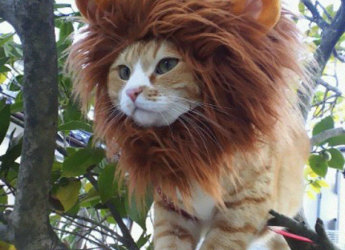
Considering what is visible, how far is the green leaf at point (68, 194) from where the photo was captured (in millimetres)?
695

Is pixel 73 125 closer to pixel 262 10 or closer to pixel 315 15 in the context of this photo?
pixel 262 10

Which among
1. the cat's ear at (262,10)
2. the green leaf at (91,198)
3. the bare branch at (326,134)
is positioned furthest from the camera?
the bare branch at (326,134)

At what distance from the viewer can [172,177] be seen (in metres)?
0.54

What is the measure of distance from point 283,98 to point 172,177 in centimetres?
15

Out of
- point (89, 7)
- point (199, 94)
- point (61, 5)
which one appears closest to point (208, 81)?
point (199, 94)

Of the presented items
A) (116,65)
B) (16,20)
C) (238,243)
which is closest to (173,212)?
(238,243)

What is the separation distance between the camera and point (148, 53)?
0.52 m

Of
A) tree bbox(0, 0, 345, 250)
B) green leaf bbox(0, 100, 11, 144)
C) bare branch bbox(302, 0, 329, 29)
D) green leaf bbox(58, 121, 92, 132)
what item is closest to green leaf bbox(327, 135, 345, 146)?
tree bbox(0, 0, 345, 250)

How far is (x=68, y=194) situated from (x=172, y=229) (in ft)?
0.55

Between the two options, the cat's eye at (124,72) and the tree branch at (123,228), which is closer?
the cat's eye at (124,72)

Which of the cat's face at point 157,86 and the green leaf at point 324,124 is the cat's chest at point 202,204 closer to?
the cat's face at point 157,86

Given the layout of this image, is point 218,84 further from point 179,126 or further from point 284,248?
point 284,248

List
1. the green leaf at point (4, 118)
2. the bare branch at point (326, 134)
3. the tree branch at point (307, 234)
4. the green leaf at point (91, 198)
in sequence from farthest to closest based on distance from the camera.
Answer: the bare branch at point (326, 134) → the green leaf at point (91, 198) → the green leaf at point (4, 118) → the tree branch at point (307, 234)

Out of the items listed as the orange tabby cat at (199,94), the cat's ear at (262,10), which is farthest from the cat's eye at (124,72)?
the cat's ear at (262,10)
